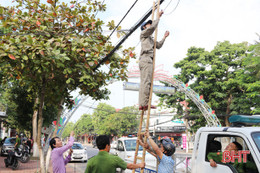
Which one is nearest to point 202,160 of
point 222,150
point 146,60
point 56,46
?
point 222,150

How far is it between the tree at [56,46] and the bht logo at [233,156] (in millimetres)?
4602

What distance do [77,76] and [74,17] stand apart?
2.07 metres

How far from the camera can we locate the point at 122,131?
205ft

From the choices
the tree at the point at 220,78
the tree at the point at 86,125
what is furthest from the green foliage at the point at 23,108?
the tree at the point at 86,125

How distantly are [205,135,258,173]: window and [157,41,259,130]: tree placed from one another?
75.1 feet

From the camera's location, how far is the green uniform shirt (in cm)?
333

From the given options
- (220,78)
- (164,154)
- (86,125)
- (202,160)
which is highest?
(220,78)

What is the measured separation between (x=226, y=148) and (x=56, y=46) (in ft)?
16.8

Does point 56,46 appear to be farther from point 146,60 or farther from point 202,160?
point 202,160

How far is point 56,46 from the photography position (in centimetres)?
728

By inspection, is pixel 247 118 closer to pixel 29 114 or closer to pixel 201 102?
pixel 201 102

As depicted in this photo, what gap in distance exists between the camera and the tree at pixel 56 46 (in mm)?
7074

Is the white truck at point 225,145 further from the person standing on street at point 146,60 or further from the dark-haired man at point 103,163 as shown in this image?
the dark-haired man at point 103,163

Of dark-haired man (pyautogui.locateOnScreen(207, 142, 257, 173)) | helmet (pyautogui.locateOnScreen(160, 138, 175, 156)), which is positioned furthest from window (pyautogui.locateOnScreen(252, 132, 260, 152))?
helmet (pyautogui.locateOnScreen(160, 138, 175, 156))
